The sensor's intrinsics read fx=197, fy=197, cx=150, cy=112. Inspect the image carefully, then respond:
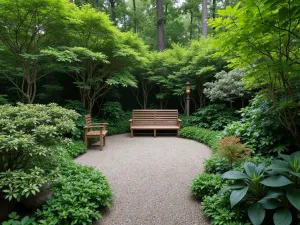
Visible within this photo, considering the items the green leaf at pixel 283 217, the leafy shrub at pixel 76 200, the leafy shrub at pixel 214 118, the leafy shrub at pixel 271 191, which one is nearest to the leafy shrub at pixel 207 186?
the leafy shrub at pixel 271 191

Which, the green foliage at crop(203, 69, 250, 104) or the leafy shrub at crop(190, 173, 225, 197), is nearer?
A: the leafy shrub at crop(190, 173, 225, 197)

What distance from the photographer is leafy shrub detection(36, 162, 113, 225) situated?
2092mm

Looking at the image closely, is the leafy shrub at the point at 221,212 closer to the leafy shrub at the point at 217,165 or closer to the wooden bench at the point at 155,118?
the leafy shrub at the point at 217,165

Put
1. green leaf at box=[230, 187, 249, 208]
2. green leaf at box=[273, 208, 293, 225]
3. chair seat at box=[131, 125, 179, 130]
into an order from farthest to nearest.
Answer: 1. chair seat at box=[131, 125, 179, 130]
2. green leaf at box=[230, 187, 249, 208]
3. green leaf at box=[273, 208, 293, 225]

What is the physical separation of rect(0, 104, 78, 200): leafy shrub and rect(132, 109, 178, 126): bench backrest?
479cm

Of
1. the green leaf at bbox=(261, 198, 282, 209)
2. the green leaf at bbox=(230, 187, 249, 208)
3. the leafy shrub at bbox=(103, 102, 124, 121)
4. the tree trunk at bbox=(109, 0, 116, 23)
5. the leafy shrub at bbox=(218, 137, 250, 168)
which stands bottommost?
the green leaf at bbox=(261, 198, 282, 209)

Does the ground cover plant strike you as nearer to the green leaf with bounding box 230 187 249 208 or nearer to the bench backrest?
the green leaf with bounding box 230 187 249 208

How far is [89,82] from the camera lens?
664 centimetres

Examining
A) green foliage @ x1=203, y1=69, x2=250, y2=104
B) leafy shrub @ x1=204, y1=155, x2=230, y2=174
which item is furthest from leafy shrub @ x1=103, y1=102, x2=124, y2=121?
leafy shrub @ x1=204, y1=155, x2=230, y2=174

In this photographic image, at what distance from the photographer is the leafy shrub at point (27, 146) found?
1.99 m

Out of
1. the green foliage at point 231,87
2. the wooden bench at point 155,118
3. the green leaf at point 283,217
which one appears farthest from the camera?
the wooden bench at point 155,118

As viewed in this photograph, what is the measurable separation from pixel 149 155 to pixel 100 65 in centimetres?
423

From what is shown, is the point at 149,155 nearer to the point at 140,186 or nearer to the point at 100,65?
the point at 140,186

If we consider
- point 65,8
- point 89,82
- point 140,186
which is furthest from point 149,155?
point 65,8
